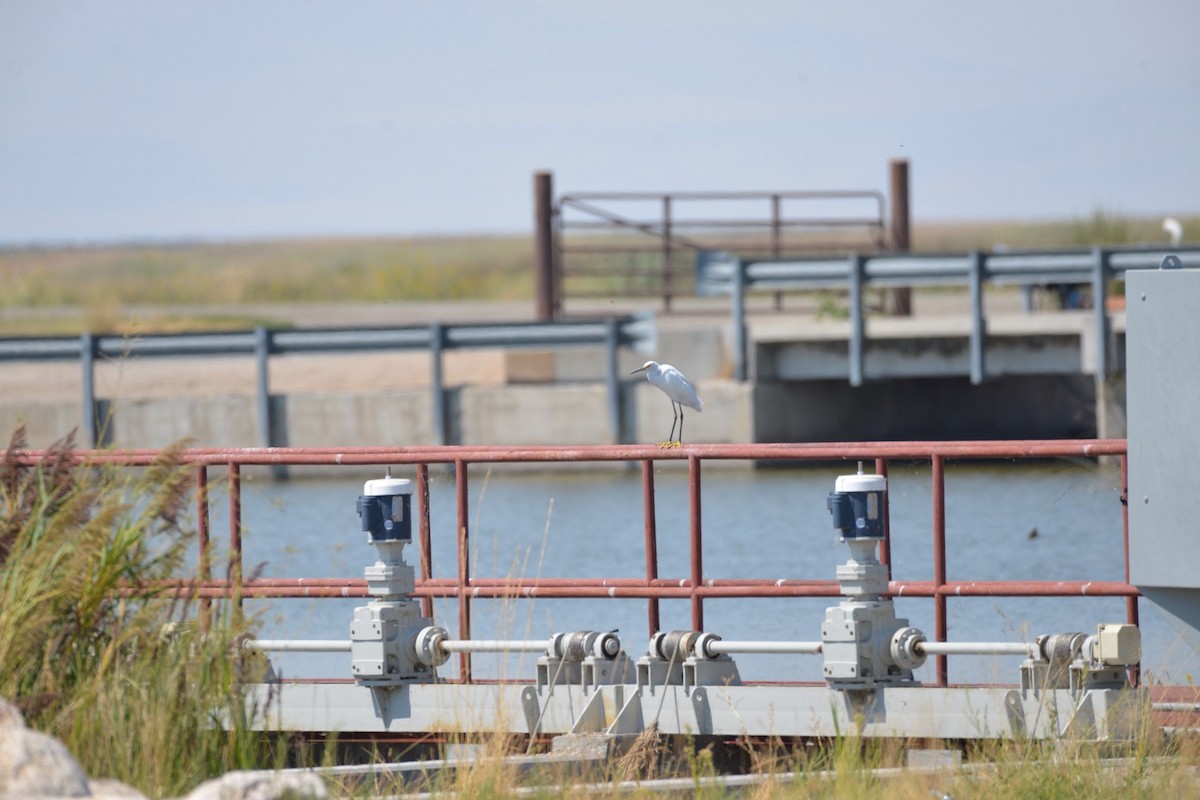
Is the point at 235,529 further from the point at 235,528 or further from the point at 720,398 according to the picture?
the point at 720,398

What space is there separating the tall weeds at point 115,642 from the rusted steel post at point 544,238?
19.8 meters

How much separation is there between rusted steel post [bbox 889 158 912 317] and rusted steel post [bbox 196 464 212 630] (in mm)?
18999

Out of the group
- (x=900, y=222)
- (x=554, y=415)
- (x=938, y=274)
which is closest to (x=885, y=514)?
(x=938, y=274)

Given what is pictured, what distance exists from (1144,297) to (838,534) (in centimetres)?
147

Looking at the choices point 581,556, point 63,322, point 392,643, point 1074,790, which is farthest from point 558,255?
point 1074,790

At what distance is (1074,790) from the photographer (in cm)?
638

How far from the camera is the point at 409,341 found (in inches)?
894

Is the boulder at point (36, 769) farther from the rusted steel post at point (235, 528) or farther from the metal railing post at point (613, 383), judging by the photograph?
the metal railing post at point (613, 383)

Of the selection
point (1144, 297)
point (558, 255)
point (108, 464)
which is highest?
point (558, 255)

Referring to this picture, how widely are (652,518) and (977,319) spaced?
565 inches

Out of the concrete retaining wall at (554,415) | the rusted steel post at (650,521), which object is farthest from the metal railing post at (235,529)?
the concrete retaining wall at (554,415)

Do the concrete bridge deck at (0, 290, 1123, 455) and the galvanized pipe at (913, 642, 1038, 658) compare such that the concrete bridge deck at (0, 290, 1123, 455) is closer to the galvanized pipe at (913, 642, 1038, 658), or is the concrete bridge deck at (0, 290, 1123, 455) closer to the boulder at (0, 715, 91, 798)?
the galvanized pipe at (913, 642, 1038, 658)

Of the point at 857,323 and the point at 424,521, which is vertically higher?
the point at 857,323

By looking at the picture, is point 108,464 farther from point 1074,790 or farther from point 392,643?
point 1074,790
